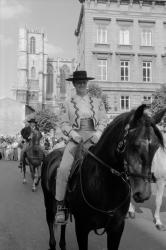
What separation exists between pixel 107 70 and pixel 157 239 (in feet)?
132

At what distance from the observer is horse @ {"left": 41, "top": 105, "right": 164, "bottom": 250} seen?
9.98 ft

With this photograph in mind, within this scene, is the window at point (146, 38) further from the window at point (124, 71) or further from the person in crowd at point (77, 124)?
the person in crowd at point (77, 124)

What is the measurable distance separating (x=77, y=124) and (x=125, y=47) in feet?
141

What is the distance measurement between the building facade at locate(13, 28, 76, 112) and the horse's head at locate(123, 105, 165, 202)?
97.7 metres

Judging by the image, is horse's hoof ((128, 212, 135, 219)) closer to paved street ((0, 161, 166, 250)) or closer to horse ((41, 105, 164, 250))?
paved street ((0, 161, 166, 250))

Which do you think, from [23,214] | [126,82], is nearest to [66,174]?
[23,214]

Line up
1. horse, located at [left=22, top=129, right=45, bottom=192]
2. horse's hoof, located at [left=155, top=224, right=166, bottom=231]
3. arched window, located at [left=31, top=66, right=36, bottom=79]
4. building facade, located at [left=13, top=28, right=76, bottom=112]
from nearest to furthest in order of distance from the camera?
horse's hoof, located at [left=155, top=224, right=166, bottom=231] < horse, located at [left=22, top=129, right=45, bottom=192] < building facade, located at [left=13, top=28, right=76, bottom=112] < arched window, located at [left=31, top=66, right=36, bottom=79]

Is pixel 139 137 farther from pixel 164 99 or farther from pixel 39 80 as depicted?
pixel 39 80

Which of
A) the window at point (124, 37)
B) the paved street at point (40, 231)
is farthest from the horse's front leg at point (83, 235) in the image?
→ the window at point (124, 37)

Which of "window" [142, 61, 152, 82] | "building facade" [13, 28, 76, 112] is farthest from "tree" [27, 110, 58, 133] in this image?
"building facade" [13, 28, 76, 112]

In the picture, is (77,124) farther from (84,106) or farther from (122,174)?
(122,174)

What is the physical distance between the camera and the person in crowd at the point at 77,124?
14.0ft

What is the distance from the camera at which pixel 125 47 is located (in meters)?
45.8

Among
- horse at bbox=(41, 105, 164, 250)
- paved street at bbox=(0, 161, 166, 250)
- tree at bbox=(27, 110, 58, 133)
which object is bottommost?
paved street at bbox=(0, 161, 166, 250)
